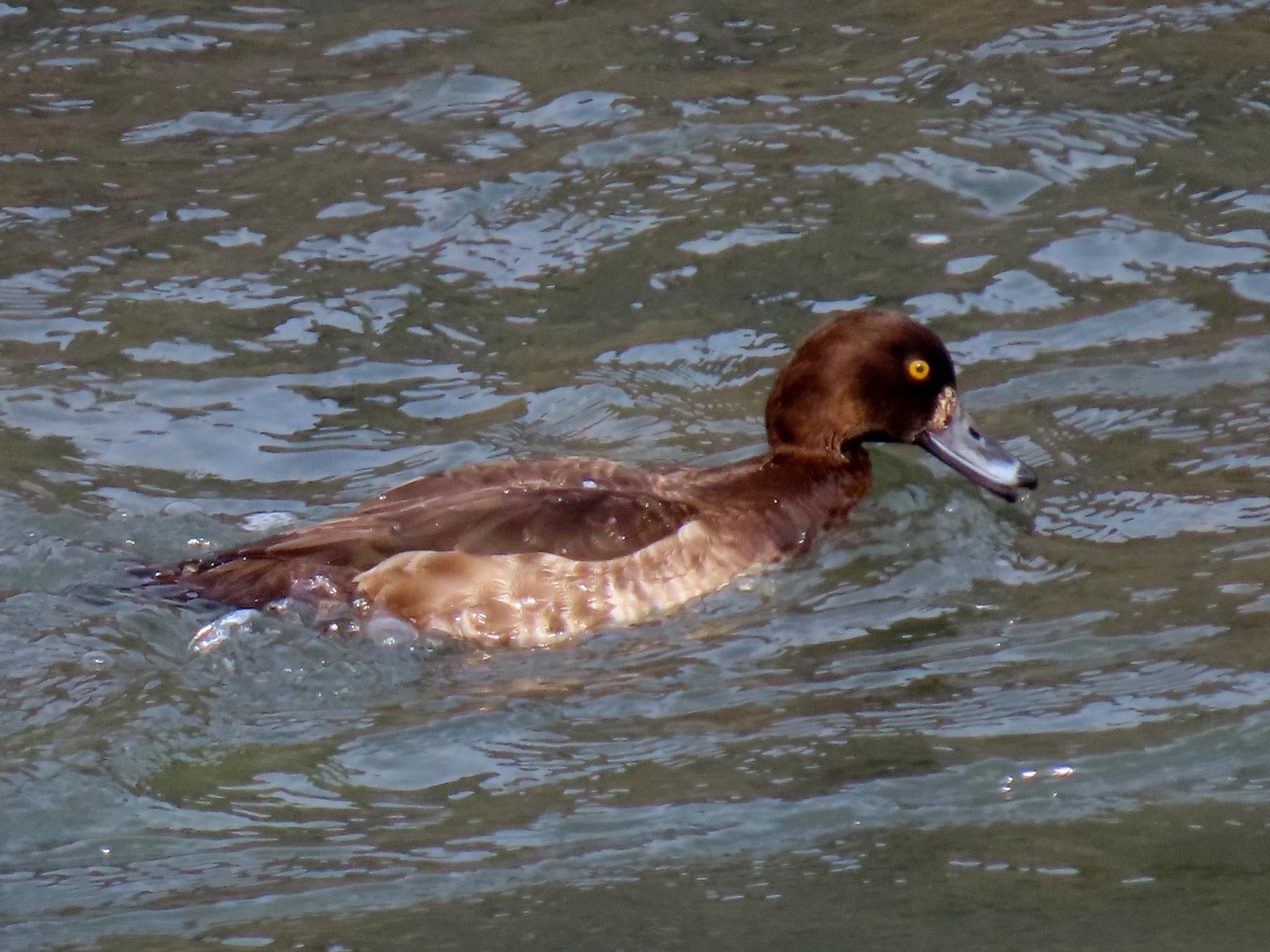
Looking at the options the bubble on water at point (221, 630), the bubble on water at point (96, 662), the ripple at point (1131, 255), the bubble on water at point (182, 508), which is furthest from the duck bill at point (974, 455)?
the bubble on water at point (96, 662)

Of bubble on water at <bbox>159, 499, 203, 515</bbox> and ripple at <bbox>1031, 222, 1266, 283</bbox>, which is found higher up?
ripple at <bbox>1031, 222, 1266, 283</bbox>

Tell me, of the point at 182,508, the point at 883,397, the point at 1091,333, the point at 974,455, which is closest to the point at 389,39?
the point at 182,508

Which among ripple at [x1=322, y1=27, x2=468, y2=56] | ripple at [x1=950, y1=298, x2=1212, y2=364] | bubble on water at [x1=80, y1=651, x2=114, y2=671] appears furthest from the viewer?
ripple at [x1=322, y1=27, x2=468, y2=56]

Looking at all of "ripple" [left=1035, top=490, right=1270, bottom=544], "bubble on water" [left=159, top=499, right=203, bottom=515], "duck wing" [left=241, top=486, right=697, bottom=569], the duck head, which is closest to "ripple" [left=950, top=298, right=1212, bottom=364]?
the duck head

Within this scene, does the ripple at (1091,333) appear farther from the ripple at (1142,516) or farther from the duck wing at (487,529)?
the duck wing at (487,529)

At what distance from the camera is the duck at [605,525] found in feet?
20.9

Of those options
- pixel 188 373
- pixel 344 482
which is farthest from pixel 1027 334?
pixel 188 373

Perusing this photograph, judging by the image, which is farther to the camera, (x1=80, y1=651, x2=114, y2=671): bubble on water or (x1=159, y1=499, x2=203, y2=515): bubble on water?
(x1=159, y1=499, x2=203, y2=515): bubble on water

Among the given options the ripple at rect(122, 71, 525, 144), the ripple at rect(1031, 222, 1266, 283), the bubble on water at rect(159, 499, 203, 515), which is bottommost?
the bubble on water at rect(159, 499, 203, 515)

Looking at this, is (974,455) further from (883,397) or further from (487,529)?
(487,529)

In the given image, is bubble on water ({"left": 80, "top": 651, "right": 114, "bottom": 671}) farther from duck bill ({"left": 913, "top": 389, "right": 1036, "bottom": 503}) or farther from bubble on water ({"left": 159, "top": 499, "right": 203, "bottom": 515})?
duck bill ({"left": 913, "top": 389, "right": 1036, "bottom": 503})

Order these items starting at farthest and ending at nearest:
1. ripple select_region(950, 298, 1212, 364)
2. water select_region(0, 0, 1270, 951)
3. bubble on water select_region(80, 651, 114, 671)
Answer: ripple select_region(950, 298, 1212, 364) < bubble on water select_region(80, 651, 114, 671) < water select_region(0, 0, 1270, 951)

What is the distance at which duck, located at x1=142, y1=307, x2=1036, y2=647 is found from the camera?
6.37 meters

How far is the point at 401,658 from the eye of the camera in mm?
6254
